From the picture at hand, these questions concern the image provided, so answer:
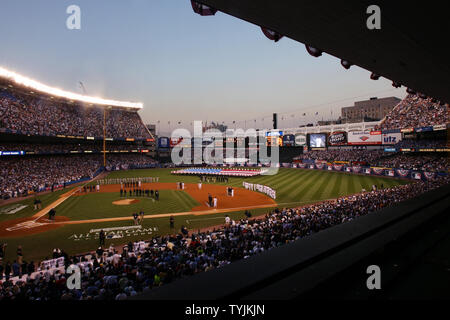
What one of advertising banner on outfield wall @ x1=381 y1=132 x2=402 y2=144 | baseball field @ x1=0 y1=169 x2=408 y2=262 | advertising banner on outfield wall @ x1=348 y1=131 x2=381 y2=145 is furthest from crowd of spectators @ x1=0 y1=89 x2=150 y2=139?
advertising banner on outfield wall @ x1=381 y1=132 x2=402 y2=144

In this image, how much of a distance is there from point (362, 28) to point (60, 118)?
60.7m

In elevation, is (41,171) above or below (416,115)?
below

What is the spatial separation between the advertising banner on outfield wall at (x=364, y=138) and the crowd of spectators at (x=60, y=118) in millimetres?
53406

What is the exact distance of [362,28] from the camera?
6.05 meters

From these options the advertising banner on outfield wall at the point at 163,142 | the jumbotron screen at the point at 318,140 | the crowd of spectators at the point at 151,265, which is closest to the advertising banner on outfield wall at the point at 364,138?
the jumbotron screen at the point at 318,140

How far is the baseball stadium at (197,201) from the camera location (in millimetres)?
4812

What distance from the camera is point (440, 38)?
645 centimetres

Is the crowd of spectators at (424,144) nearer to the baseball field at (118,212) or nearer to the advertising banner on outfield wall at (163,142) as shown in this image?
the baseball field at (118,212)

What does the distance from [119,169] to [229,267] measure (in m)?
62.4

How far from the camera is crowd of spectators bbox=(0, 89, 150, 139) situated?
41.1 metres

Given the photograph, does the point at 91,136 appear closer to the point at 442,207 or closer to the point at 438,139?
the point at 442,207

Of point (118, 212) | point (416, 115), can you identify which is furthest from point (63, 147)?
point (416, 115)

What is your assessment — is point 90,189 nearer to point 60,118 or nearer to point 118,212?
point 118,212

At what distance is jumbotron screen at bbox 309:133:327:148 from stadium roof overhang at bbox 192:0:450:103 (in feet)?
175
